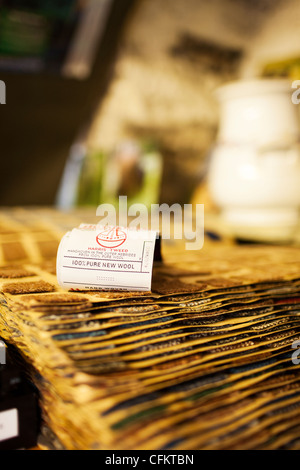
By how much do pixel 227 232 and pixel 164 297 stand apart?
659 mm

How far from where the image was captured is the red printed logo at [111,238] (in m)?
0.56

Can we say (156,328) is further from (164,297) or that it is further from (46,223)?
(46,223)

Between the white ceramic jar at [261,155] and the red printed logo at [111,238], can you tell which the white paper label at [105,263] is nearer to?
the red printed logo at [111,238]

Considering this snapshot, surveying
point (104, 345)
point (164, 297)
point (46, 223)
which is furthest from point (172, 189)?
point (104, 345)

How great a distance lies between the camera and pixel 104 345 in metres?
0.47

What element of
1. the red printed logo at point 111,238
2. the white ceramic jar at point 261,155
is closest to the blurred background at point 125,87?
the white ceramic jar at point 261,155

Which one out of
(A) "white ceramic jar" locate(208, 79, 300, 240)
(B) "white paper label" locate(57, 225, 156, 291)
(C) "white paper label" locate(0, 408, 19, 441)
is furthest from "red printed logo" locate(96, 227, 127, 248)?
(A) "white ceramic jar" locate(208, 79, 300, 240)

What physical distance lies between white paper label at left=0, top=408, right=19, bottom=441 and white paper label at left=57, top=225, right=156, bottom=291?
0.16m

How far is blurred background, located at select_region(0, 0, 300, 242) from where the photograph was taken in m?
1.43

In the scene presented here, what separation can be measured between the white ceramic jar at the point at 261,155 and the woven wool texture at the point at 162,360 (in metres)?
0.41

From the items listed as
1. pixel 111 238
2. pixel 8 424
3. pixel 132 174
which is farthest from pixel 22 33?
pixel 8 424

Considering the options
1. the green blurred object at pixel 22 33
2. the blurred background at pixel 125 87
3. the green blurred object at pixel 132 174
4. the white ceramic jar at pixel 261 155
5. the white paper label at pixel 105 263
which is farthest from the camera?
the green blurred object at pixel 132 174

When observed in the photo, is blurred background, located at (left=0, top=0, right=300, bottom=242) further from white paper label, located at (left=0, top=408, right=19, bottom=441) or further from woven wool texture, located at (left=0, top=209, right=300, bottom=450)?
white paper label, located at (left=0, top=408, right=19, bottom=441)

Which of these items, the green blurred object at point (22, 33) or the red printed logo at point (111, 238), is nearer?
the red printed logo at point (111, 238)
